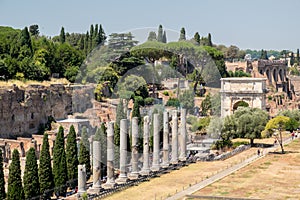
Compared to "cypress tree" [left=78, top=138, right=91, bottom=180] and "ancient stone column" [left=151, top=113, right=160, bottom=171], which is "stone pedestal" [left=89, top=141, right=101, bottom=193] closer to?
"cypress tree" [left=78, top=138, right=91, bottom=180]

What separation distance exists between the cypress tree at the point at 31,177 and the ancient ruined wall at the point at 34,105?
13.1m

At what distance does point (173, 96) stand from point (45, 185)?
25643 mm

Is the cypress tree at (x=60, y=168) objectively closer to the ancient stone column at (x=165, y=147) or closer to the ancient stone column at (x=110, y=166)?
the ancient stone column at (x=110, y=166)

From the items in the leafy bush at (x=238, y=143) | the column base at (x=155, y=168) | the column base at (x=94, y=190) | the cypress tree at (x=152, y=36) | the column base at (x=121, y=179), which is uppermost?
the cypress tree at (x=152, y=36)

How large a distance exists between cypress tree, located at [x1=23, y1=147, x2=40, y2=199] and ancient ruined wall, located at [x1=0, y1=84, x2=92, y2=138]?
42.9 ft

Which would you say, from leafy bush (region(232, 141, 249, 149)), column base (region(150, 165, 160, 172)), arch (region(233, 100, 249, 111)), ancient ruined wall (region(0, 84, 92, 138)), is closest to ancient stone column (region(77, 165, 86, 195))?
column base (region(150, 165, 160, 172))

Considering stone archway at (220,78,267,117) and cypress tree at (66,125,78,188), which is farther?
stone archway at (220,78,267,117)

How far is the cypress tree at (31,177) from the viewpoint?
23266 millimetres

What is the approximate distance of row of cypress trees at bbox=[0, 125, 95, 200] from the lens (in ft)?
73.2

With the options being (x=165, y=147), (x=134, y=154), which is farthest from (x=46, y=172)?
(x=165, y=147)

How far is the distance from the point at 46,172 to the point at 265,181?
973 centimetres

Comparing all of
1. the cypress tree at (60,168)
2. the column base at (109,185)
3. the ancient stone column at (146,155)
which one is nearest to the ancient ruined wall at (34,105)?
the cypress tree at (60,168)

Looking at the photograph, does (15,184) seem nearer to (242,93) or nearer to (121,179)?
(121,179)

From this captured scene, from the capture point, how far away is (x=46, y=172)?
2462 centimetres
